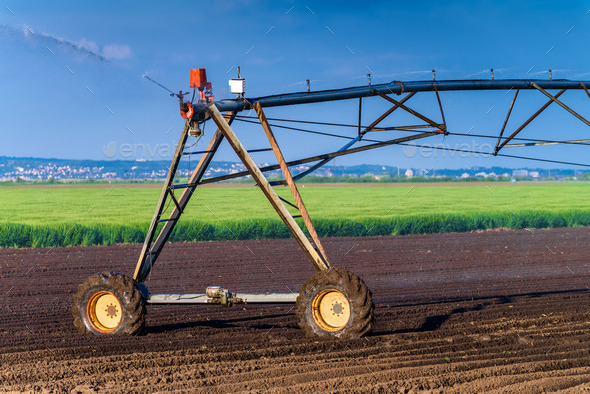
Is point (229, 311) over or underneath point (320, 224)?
underneath

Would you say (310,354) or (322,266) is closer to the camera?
(310,354)

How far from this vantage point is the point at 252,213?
3369 cm

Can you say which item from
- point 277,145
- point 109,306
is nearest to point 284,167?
point 277,145

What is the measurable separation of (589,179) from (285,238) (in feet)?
201

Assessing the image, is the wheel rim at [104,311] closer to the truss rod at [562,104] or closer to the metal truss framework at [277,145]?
the metal truss framework at [277,145]

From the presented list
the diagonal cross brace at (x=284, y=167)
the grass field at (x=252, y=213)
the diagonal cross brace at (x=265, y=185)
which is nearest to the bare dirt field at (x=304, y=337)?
the diagonal cross brace at (x=265, y=185)

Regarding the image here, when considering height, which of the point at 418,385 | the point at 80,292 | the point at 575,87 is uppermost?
the point at 575,87

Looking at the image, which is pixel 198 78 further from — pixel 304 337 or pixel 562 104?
pixel 562 104

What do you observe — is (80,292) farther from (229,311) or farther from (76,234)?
(76,234)

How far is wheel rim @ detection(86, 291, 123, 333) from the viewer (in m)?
9.82

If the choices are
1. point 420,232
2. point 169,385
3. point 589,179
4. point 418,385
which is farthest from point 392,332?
point 589,179

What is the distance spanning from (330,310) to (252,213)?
80.6 feet

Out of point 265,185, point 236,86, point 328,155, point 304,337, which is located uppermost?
point 236,86

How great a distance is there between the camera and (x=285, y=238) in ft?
86.3
